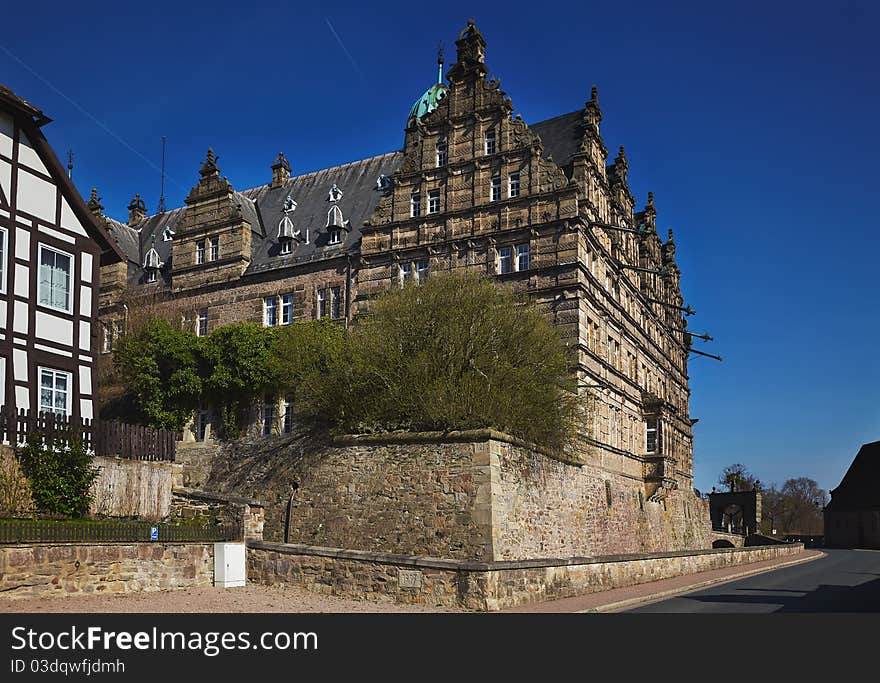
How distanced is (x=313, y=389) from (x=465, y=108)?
14.9 m

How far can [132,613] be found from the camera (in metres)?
15.5

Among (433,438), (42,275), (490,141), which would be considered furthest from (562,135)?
(42,275)

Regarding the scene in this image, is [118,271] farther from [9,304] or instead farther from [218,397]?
[9,304]

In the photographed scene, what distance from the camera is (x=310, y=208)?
4688cm

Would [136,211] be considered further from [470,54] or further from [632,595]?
[632,595]

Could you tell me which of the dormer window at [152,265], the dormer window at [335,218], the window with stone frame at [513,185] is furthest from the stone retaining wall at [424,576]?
the dormer window at [152,265]

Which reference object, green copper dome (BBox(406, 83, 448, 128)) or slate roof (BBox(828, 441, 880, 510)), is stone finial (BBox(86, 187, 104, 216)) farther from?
slate roof (BBox(828, 441, 880, 510))

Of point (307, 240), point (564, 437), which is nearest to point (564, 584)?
point (564, 437)

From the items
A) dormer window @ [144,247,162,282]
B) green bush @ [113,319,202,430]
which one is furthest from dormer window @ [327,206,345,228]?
dormer window @ [144,247,162,282]

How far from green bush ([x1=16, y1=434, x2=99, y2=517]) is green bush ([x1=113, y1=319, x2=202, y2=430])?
13724 mm

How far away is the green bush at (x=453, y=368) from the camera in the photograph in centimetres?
2572

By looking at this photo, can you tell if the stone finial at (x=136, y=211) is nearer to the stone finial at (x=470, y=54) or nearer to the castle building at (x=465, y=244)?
the castle building at (x=465, y=244)

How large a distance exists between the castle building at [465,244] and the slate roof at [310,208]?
10 cm

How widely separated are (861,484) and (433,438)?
74.4m
